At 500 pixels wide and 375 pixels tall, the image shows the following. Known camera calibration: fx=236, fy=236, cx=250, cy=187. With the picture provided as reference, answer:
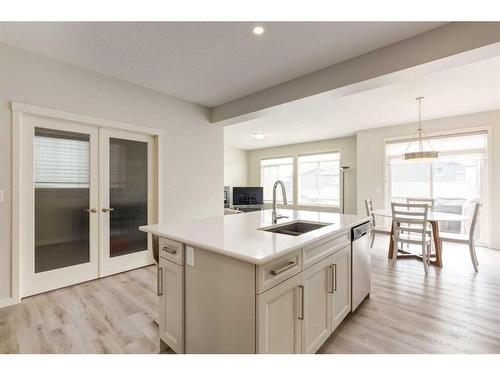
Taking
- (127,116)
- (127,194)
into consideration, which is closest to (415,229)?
(127,194)

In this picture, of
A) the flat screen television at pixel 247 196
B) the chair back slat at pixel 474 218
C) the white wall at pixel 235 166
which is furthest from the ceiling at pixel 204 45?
the white wall at pixel 235 166

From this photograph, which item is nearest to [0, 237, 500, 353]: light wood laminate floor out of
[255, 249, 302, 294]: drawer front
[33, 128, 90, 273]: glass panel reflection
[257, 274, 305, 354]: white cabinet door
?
[33, 128, 90, 273]: glass panel reflection

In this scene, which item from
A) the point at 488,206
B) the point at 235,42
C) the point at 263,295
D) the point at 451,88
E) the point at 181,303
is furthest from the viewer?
the point at 488,206

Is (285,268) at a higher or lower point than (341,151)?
lower

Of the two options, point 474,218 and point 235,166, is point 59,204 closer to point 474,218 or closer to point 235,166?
point 474,218

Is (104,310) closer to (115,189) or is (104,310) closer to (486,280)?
(115,189)

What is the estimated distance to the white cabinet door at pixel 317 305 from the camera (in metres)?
1.47

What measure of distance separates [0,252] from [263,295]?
2.76 m

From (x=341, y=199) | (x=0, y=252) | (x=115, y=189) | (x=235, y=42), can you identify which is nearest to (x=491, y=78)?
(x=235, y=42)

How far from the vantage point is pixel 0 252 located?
7.61ft

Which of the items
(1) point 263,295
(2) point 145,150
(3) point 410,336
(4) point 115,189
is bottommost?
(3) point 410,336

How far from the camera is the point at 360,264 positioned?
223 centimetres

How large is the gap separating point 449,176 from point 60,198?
6739 mm

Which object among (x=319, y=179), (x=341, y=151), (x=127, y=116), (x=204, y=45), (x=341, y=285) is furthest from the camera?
(x=319, y=179)
